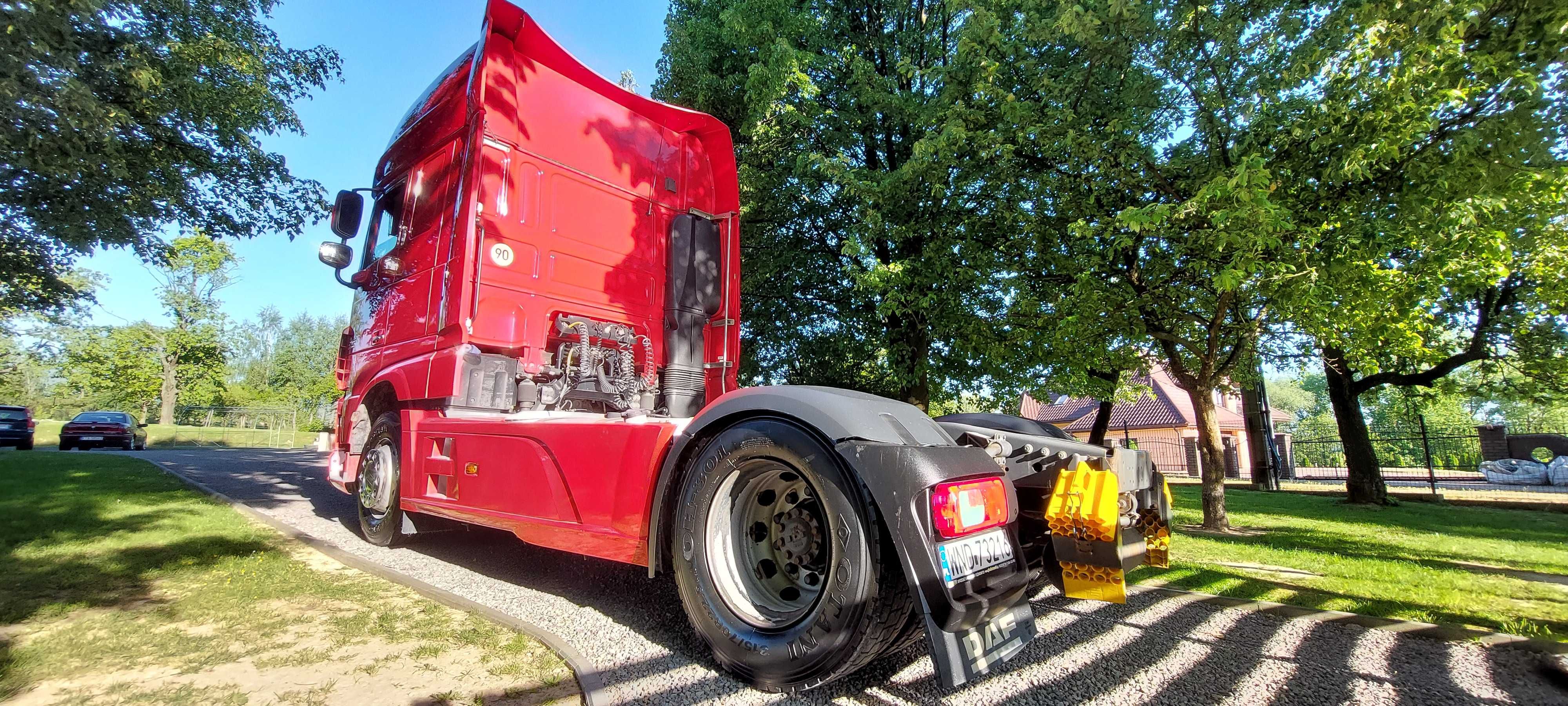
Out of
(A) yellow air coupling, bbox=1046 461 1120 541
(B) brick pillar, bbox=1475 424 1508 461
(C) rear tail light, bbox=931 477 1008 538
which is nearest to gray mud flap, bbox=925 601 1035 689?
(C) rear tail light, bbox=931 477 1008 538

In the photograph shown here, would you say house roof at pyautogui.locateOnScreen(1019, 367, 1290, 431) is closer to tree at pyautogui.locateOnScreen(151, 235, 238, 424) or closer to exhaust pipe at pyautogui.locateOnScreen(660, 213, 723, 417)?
exhaust pipe at pyautogui.locateOnScreen(660, 213, 723, 417)

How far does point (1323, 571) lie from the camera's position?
487 cm

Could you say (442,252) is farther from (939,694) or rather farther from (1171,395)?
(1171,395)

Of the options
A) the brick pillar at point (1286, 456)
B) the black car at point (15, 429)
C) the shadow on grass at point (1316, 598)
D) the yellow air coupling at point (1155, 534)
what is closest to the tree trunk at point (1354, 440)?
the shadow on grass at point (1316, 598)

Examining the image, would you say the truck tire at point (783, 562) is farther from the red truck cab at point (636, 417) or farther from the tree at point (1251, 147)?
the tree at point (1251, 147)

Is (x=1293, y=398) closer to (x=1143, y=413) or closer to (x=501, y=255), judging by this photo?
(x=1143, y=413)

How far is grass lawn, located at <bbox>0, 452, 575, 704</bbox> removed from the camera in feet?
7.07

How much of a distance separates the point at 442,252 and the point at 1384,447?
86.4ft

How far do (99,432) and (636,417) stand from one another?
2642cm

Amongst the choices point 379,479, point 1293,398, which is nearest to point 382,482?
point 379,479

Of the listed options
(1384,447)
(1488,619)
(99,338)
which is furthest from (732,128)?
(99,338)

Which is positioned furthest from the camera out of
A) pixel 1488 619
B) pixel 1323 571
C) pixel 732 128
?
pixel 732 128

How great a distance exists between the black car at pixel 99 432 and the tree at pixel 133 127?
1240 cm

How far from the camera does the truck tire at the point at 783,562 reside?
6.64 ft
